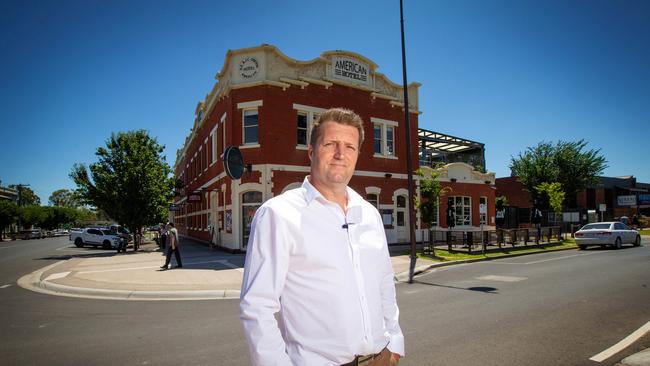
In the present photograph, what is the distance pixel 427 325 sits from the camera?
5.95 m

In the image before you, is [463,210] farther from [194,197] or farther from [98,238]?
[98,238]

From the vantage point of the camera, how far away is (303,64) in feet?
63.6

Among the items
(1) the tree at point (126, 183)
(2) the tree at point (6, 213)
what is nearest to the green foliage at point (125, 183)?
(1) the tree at point (126, 183)

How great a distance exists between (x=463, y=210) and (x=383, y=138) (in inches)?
354

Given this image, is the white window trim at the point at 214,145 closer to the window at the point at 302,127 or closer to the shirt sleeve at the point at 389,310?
the window at the point at 302,127

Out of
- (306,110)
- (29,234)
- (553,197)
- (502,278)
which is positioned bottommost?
(29,234)

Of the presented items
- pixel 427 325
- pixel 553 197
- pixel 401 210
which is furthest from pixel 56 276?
pixel 553 197

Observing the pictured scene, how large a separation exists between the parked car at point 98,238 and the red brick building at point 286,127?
7910 mm

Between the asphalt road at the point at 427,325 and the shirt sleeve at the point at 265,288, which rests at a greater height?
the shirt sleeve at the point at 265,288

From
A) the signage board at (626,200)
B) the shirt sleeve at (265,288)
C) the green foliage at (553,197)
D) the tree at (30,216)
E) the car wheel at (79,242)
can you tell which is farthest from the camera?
the tree at (30,216)

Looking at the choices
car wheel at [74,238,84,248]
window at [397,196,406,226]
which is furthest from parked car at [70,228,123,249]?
window at [397,196,406,226]

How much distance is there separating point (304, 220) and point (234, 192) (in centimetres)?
1690

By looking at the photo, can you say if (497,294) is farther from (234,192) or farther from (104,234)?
(104,234)

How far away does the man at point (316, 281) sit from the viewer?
5.68 feet
